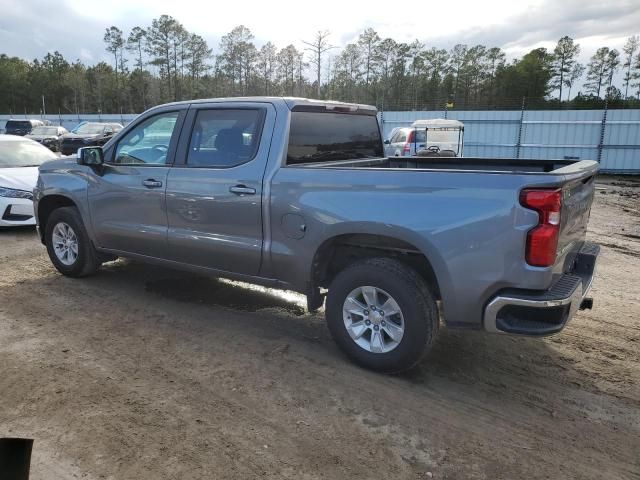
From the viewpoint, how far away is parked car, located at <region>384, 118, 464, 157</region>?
636 inches

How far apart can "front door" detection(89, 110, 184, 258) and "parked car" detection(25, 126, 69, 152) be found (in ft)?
69.5

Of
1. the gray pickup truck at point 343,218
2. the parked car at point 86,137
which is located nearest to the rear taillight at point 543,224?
the gray pickup truck at point 343,218

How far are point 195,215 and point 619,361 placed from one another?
3.68m

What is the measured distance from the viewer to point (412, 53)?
69.4 meters

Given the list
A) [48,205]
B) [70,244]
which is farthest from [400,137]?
[70,244]

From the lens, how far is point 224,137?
459 cm

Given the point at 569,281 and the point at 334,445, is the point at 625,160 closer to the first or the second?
the point at 569,281

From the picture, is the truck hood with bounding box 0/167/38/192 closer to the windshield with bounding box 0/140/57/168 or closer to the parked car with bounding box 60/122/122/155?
the windshield with bounding box 0/140/57/168

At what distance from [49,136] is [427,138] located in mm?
18669

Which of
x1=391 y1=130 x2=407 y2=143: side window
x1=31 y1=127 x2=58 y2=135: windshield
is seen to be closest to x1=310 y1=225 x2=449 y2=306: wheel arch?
x1=391 y1=130 x2=407 y2=143: side window

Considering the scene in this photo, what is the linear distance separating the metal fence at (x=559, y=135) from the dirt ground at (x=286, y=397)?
17.4m

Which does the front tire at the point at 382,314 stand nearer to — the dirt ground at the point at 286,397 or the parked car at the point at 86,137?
the dirt ground at the point at 286,397

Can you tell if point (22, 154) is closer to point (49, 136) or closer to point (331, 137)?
point (331, 137)

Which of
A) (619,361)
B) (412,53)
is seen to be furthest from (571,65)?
(619,361)
